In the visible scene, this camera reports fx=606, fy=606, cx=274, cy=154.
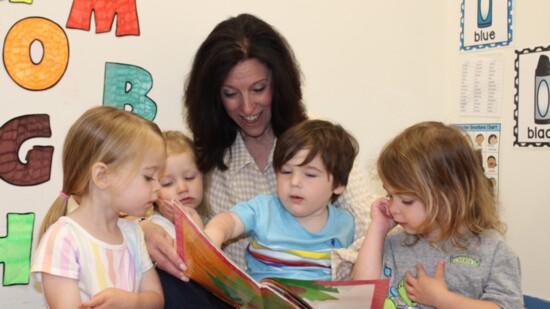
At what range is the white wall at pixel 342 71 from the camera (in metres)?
1.71

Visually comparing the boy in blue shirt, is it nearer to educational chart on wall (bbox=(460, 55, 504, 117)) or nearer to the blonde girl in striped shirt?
the blonde girl in striped shirt

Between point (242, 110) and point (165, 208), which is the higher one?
point (242, 110)

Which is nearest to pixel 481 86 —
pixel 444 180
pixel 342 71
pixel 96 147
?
pixel 342 71

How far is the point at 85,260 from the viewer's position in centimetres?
119

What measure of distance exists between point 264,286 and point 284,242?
0.45m

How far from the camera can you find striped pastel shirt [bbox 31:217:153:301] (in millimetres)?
1154

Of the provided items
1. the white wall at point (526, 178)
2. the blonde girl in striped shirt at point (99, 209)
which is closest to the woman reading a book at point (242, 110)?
the blonde girl in striped shirt at point (99, 209)

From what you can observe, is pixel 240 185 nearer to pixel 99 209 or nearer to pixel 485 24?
pixel 99 209

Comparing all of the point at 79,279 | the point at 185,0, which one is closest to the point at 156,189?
the point at 79,279

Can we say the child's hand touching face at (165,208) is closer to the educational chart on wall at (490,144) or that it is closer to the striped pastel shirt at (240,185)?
the striped pastel shirt at (240,185)

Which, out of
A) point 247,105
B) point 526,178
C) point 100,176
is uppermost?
point 247,105

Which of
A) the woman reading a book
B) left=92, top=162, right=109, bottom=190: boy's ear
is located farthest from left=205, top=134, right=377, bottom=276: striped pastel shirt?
left=92, top=162, right=109, bottom=190: boy's ear

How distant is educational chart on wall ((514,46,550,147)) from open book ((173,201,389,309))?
5.02 ft

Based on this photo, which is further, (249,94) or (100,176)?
(249,94)
